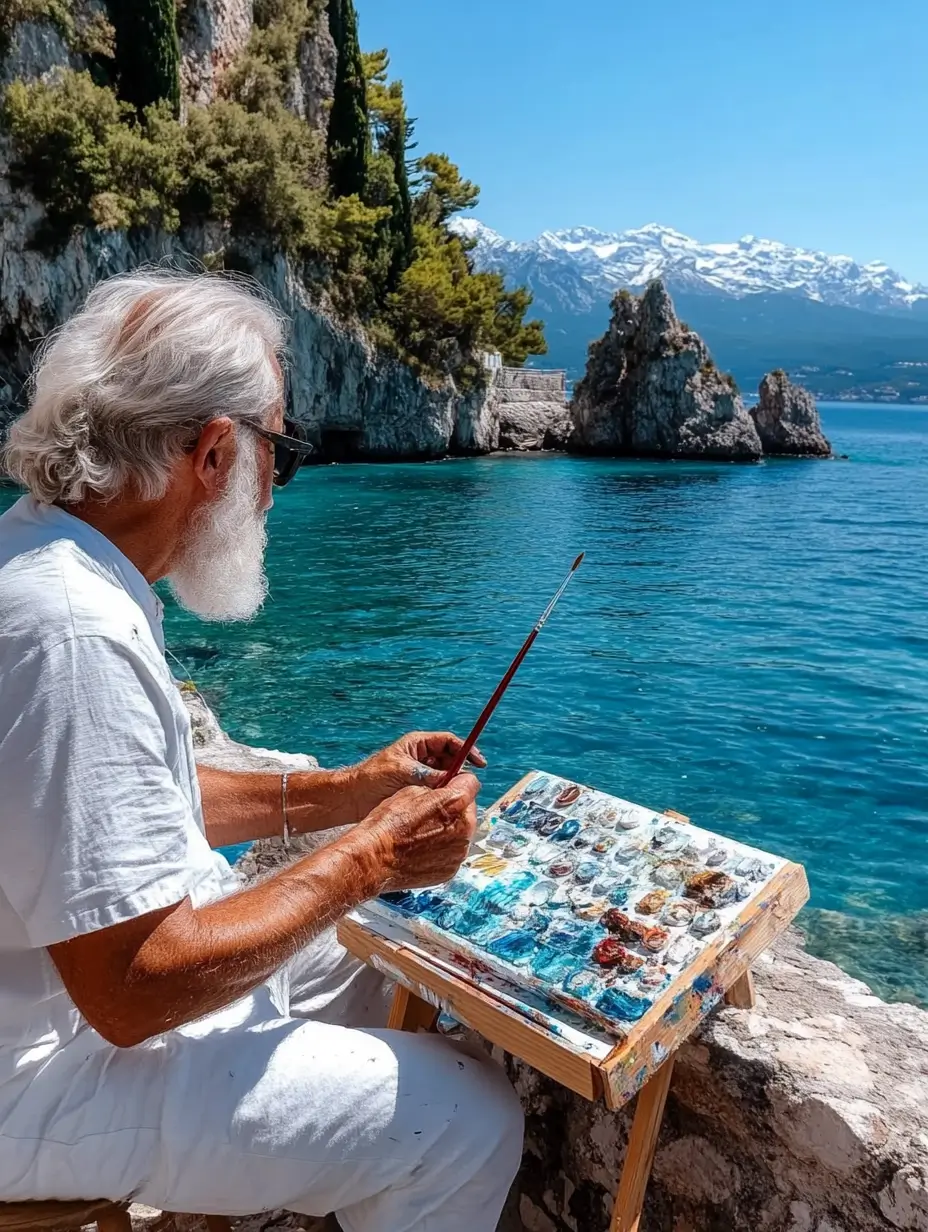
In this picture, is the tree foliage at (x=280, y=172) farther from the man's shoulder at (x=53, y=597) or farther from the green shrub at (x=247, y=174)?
the man's shoulder at (x=53, y=597)

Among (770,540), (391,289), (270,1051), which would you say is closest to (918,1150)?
(270,1051)

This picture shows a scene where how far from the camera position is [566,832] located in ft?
7.18

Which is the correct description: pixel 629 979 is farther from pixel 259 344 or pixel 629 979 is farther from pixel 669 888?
pixel 259 344

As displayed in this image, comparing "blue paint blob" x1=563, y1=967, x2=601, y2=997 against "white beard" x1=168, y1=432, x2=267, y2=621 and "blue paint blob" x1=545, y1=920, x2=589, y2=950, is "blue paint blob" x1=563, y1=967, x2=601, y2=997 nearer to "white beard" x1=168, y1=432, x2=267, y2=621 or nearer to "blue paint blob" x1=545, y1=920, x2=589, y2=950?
"blue paint blob" x1=545, y1=920, x2=589, y2=950

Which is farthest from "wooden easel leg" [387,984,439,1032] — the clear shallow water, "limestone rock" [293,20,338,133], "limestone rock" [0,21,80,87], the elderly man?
"limestone rock" [293,20,338,133]

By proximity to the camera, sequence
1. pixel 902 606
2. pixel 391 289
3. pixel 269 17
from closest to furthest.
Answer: pixel 902 606
pixel 269 17
pixel 391 289

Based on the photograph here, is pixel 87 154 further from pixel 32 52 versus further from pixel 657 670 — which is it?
pixel 657 670

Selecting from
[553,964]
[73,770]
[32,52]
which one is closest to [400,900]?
[553,964]

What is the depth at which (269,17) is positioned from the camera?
1533 inches

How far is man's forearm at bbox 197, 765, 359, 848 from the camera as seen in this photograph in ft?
7.86

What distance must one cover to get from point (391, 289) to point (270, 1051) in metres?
44.3

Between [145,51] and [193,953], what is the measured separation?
36724mm

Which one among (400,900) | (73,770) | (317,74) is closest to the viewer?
(73,770)

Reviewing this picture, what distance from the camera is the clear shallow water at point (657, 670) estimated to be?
7441mm
